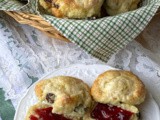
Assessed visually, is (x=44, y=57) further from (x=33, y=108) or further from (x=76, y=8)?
(x=33, y=108)

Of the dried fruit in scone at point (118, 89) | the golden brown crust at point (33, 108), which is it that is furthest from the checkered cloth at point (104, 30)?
the golden brown crust at point (33, 108)

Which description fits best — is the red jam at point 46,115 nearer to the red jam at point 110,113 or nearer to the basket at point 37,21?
the red jam at point 110,113

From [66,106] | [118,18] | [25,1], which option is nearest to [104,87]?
[66,106]

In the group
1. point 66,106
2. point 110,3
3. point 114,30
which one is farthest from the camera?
point 110,3

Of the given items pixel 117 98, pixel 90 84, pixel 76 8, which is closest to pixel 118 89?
pixel 117 98

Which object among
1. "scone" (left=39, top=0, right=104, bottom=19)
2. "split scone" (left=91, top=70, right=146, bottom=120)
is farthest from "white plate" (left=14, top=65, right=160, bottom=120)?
"scone" (left=39, top=0, right=104, bottom=19)

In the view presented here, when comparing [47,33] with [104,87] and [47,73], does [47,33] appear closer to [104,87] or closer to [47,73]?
[47,73]
